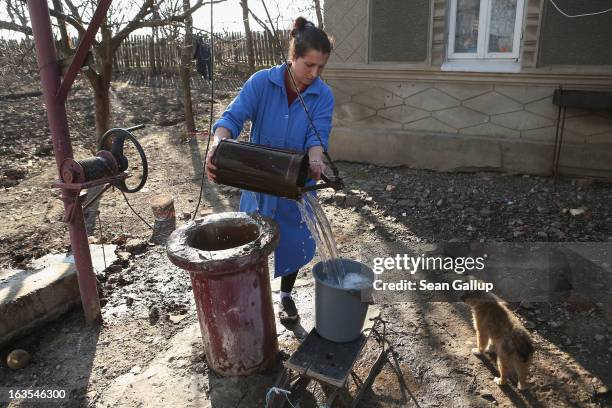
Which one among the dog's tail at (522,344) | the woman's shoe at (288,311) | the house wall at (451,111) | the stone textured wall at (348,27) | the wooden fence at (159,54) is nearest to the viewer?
the dog's tail at (522,344)

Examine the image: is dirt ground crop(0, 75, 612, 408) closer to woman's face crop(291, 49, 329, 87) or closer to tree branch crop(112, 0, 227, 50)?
woman's face crop(291, 49, 329, 87)

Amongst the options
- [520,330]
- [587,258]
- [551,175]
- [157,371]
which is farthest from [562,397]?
[551,175]

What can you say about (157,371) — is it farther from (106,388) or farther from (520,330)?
(520,330)

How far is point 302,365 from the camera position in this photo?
254 centimetres

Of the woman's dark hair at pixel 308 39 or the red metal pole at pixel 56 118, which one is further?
the red metal pole at pixel 56 118

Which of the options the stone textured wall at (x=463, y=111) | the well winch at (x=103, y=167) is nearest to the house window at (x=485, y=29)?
the stone textured wall at (x=463, y=111)

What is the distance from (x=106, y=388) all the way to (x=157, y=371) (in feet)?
1.06

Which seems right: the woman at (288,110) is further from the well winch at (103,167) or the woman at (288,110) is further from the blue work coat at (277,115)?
the well winch at (103,167)

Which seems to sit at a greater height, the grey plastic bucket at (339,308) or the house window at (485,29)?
the house window at (485,29)

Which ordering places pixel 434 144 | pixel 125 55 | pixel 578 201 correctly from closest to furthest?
pixel 578 201 < pixel 434 144 < pixel 125 55

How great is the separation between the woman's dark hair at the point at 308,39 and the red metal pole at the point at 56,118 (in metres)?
1.59

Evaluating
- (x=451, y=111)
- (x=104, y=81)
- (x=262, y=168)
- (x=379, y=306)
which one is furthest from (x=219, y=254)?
(x=451, y=111)

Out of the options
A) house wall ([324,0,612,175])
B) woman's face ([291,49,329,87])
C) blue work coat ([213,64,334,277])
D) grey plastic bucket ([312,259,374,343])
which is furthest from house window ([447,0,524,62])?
grey plastic bucket ([312,259,374,343])

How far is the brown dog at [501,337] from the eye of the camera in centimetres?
266
